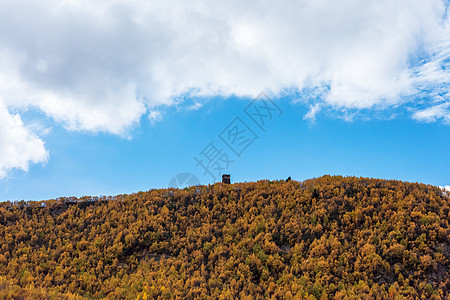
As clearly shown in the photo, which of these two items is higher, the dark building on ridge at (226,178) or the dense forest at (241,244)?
the dark building on ridge at (226,178)

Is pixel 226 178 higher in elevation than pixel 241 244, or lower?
higher

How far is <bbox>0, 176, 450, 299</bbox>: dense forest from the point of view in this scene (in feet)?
41.3

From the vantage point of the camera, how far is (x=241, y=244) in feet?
51.5

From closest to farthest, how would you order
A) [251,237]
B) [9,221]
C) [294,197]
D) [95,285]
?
1. [95,285]
2. [251,237]
3. [294,197]
4. [9,221]

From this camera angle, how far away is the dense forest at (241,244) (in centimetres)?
1259

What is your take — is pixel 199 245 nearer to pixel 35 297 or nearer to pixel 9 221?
pixel 35 297

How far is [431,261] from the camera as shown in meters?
12.6

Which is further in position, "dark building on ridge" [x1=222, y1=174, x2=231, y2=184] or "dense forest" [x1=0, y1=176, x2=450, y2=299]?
"dark building on ridge" [x1=222, y1=174, x2=231, y2=184]

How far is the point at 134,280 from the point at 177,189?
9.65 meters

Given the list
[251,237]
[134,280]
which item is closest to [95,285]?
[134,280]

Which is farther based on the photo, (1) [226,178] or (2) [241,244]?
(1) [226,178]

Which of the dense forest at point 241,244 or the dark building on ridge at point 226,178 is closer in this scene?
the dense forest at point 241,244

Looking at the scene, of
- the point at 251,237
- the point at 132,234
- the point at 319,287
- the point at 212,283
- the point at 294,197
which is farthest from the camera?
the point at 294,197

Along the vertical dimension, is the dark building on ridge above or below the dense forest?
above
